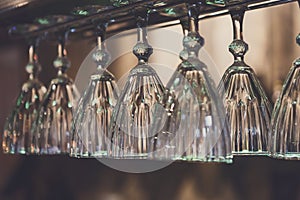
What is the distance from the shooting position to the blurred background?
1.29 metres

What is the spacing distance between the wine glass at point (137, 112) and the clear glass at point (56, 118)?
0.27 m

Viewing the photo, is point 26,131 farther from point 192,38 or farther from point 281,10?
point 281,10

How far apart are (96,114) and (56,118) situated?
0.61 ft

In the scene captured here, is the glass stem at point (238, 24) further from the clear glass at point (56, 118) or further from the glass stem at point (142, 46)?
the clear glass at point (56, 118)

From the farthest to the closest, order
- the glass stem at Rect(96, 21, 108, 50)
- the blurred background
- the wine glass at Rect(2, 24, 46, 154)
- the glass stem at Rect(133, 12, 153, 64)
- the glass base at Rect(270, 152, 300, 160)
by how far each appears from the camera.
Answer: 1. the blurred background
2. the wine glass at Rect(2, 24, 46, 154)
3. the glass stem at Rect(96, 21, 108, 50)
4. the glass stem at Rect(133, 12, 153, 64)
5. the glass base at Rect(270, 152, 300, 160)

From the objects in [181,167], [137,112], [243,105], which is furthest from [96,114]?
[181,167]

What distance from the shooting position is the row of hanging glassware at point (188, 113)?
0.76 m

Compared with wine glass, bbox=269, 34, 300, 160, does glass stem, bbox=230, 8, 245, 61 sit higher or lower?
higher

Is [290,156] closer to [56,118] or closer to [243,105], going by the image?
[243,105]

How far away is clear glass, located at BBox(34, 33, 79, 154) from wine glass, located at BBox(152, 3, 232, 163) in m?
0.34

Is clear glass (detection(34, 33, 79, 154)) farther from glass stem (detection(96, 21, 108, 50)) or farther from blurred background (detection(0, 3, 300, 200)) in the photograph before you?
blurred background (detection(0, 3, 300, 200))

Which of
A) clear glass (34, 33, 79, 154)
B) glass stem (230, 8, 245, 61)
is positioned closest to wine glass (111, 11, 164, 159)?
glass stem (230, 8, 245, 61)

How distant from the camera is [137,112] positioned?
829 millimetres

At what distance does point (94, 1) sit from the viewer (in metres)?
0.94
